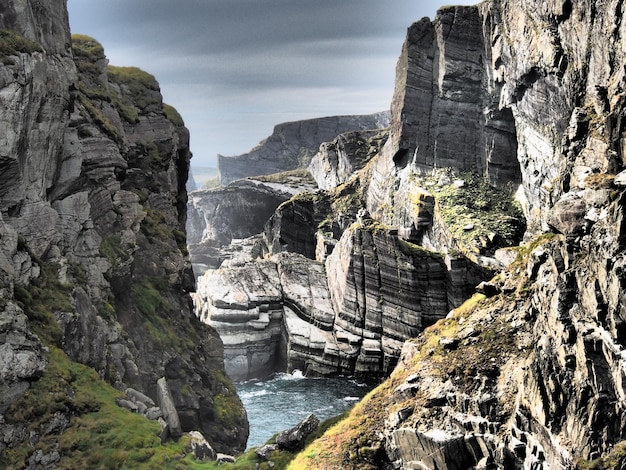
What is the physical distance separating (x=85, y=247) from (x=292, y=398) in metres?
45.2

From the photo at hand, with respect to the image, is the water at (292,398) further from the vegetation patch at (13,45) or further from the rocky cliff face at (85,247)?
the vegetation patch at (13,45)

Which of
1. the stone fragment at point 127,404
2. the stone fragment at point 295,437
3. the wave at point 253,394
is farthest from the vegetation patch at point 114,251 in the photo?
the wave at point 253,394

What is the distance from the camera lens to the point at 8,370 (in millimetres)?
26031

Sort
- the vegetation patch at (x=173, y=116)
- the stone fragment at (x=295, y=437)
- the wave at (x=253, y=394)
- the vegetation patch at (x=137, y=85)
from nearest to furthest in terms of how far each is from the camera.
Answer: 1. the stone fragment at (x=295, y=437)
2. the vegetation patch at (x=137, y=85)
3. the vegetation patch at (x=173, y=116)
4. the wave at (x=253, y=394)

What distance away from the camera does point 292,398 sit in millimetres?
77000

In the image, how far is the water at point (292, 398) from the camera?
70000 mm

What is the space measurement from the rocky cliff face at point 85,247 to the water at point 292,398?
23979 millimetres

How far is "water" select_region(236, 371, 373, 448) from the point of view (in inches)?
2756

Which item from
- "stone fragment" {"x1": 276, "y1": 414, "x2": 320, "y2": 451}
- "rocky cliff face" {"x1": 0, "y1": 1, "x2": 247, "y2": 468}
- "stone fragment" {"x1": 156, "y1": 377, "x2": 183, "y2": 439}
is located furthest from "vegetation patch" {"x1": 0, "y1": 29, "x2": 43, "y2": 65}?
"stone fragment" {"x1": 276, "y1": 414, "x2": 320, "y2": 451}

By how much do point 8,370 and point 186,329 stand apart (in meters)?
20.4

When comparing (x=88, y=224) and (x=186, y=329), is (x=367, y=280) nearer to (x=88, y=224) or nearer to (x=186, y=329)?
(x=186, y=329)

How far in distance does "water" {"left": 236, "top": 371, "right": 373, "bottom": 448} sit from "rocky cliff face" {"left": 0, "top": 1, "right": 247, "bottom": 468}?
944 inches

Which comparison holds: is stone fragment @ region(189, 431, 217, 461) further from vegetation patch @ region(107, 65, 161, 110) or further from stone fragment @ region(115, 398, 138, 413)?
vegetation patch @ region(107, 65, 161, 110)

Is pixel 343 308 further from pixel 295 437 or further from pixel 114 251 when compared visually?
pixel 295 437
